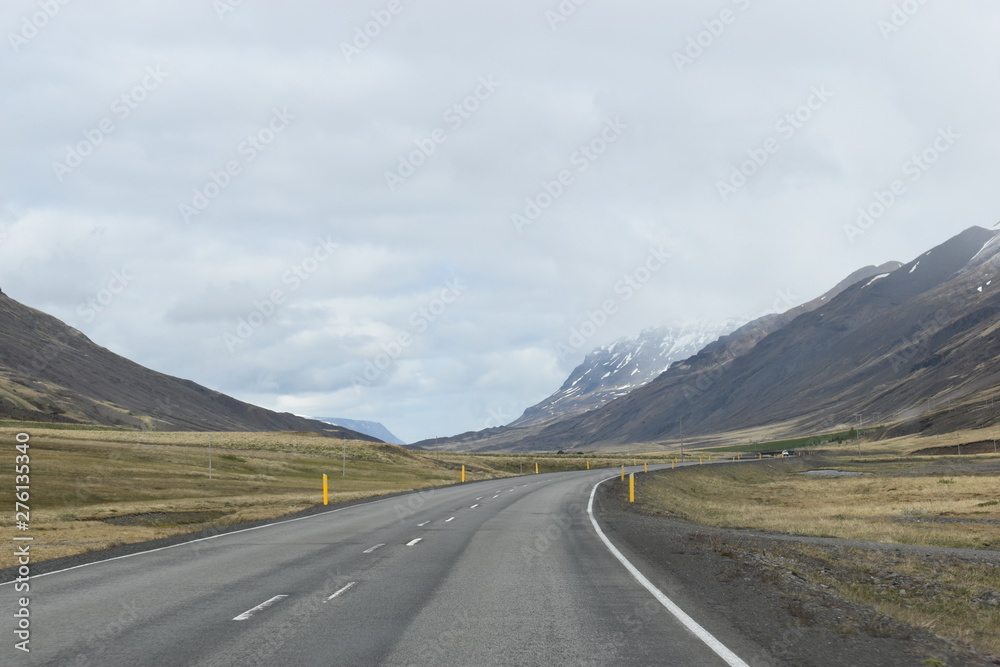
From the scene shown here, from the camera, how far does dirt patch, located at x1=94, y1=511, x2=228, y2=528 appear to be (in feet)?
92.6

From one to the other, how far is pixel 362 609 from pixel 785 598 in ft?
18.3

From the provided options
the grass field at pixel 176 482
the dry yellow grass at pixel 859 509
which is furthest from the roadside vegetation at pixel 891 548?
the grass field at pixel 176 482

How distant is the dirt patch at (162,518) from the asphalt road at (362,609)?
12.1 meters

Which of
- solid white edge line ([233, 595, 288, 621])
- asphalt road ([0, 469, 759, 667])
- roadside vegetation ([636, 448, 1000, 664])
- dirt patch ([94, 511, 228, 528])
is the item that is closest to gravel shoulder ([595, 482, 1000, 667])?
roadside vegetation ([636, 448, 1000, 664])

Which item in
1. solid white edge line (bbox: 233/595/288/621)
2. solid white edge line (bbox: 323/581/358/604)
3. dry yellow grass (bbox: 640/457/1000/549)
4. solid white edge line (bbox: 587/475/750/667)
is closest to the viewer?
solid white edge line (bbox: 587/475/750/667)

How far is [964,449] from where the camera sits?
130m

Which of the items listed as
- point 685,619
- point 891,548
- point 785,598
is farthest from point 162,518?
point 685,619

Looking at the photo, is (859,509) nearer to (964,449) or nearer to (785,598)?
(785,598)

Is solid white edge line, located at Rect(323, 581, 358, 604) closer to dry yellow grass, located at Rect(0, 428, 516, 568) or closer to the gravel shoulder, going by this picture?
the gravel shoulder

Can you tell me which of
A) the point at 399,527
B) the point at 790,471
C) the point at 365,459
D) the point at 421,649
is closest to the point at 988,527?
the point at 399,527

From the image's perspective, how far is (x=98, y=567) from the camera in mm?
14180

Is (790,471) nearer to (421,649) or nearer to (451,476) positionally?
(451,476)

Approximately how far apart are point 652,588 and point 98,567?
9709 mm

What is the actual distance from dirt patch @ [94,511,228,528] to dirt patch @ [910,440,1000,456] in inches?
4887
